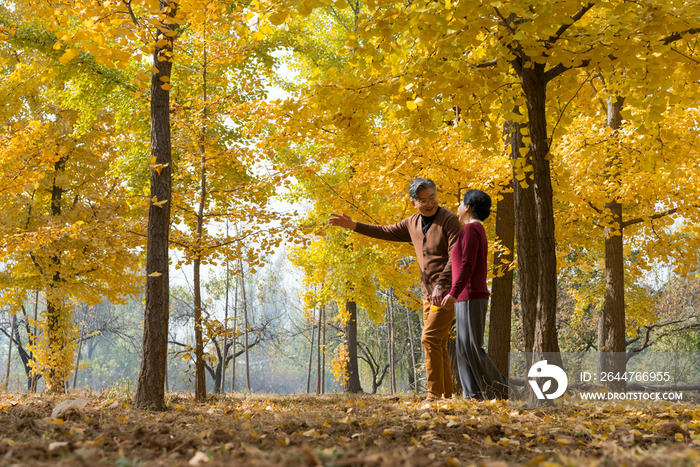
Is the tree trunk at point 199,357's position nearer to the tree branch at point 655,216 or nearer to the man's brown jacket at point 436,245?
the man's brown jacket at point 436,245

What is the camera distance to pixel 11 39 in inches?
382

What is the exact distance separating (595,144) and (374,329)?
2049 cm

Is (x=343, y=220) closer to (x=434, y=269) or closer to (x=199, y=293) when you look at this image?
(x=434, y=269)

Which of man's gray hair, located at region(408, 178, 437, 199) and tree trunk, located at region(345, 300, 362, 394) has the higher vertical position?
man's gray hair, located at region(408, 178, 437, 199)

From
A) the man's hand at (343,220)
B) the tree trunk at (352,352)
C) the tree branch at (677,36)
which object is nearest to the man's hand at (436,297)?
the man's hand at (343,220)

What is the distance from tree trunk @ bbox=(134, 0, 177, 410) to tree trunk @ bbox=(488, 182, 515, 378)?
177 inches

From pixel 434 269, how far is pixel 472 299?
16.5 inches

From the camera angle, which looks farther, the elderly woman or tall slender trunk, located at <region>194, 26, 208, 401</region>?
tall slender trunk, located at <region>194, 26, 208, 401</region>

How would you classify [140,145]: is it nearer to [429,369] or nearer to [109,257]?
[109,257]

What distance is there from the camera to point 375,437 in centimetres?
253

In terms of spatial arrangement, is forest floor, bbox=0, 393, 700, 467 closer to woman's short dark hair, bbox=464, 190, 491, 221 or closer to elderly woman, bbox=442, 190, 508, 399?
elderly woman, bbox=442, 190, 508, 399

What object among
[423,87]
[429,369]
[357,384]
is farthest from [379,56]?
[357,384]

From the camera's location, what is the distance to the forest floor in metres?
1.84

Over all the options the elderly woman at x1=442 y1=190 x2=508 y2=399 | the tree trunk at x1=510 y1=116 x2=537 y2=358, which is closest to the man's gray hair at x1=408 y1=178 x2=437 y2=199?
the elderly woman at x1=442 y1=190 x2=508 y2=399
